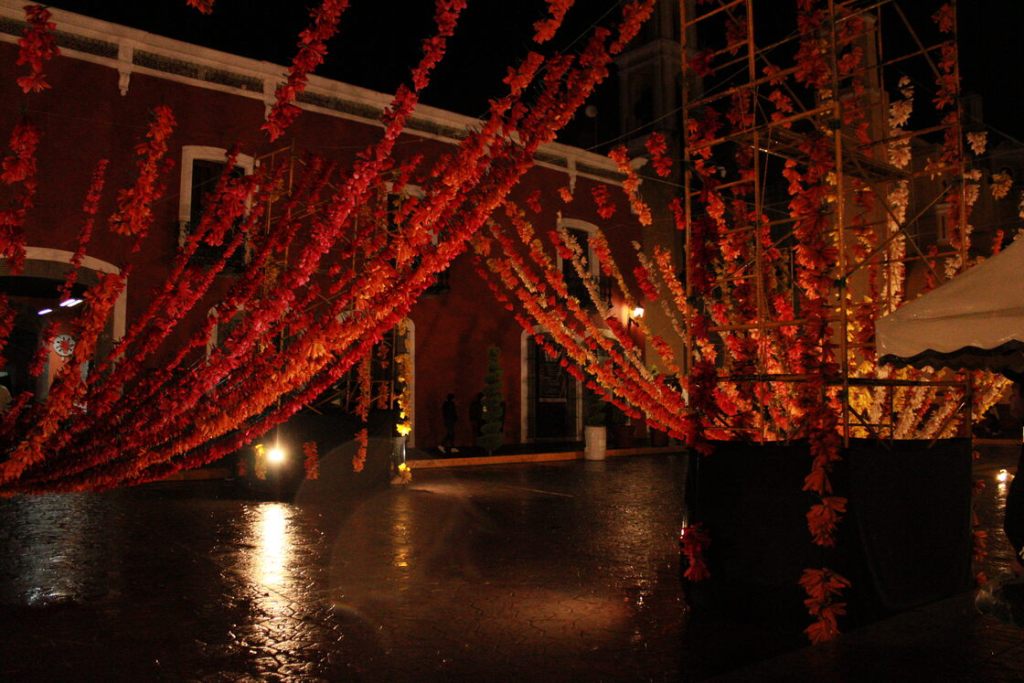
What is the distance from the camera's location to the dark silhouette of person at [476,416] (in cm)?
2119

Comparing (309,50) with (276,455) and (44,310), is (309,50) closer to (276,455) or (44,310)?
(276,455)

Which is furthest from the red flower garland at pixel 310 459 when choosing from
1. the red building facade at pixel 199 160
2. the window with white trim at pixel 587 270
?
the window with white trim at pixel 587 270

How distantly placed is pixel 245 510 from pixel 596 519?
4828 millimetres

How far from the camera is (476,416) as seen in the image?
21.2 meters

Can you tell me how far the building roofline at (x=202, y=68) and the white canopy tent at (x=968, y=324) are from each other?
1407cm

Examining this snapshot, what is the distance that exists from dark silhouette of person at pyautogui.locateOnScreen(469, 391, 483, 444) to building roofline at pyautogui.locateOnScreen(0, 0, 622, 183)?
691 cm

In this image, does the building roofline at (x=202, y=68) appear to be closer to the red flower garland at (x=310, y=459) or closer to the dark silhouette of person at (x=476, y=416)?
the dark silhouette of person at (x=476, y=416)

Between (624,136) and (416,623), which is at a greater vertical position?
(624,136)

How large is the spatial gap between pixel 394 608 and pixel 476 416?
15.0m

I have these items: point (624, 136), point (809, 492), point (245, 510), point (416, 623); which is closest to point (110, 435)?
point (245, 510)

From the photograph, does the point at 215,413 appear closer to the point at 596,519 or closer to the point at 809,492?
the point at 596,519

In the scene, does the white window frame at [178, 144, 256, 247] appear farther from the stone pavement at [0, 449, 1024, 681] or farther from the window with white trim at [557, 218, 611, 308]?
the window with white trim at [557, 218, 611, 308]

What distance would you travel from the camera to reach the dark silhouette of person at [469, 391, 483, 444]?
69.5 ft

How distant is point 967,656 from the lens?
468cm
